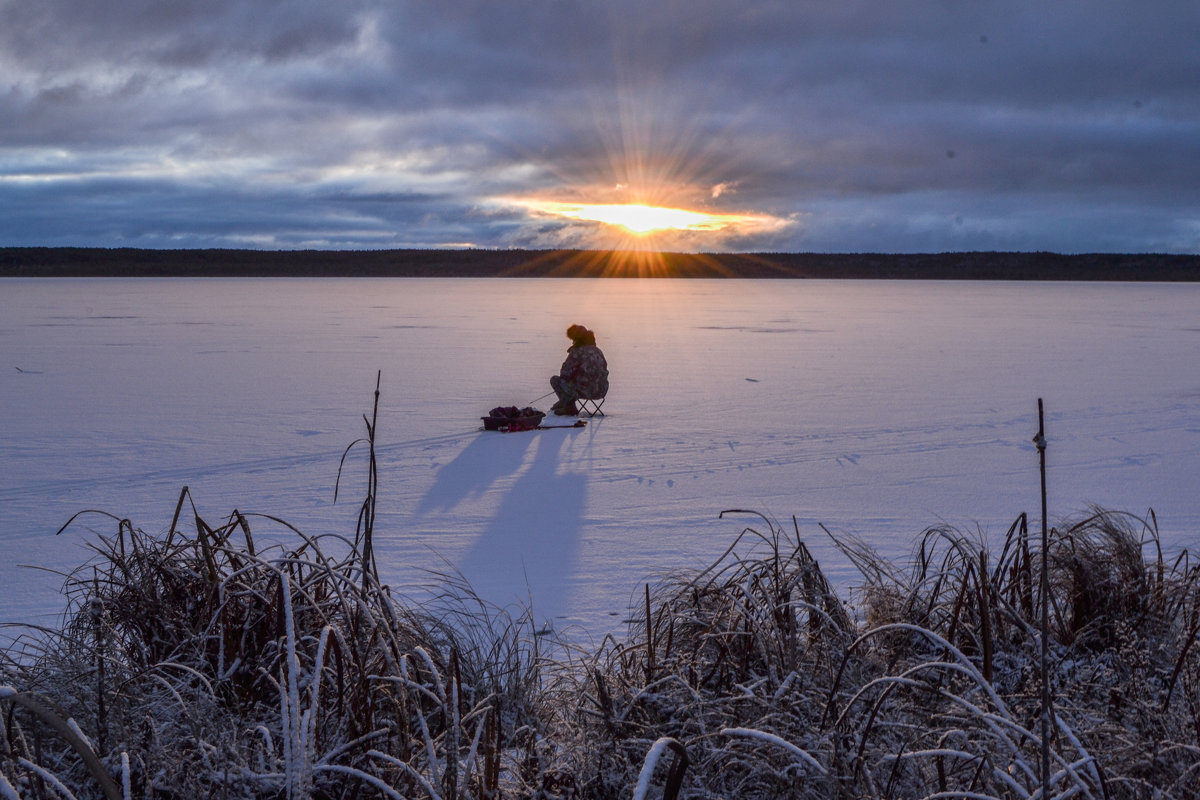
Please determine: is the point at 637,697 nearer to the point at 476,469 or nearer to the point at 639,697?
the point at 639,697

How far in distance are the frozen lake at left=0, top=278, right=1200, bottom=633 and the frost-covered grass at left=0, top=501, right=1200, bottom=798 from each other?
0.82 meters

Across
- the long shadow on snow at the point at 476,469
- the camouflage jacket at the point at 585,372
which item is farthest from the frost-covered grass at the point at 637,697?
the camouflage jacket at the point at 585,372

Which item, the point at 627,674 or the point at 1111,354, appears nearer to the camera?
the point at 627,674

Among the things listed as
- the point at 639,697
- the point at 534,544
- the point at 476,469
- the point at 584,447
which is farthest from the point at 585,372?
the point at 639,697

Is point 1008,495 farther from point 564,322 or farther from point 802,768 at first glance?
point 564,322

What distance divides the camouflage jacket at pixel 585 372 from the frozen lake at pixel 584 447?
0.34m

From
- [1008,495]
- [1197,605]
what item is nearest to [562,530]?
[1008,495]

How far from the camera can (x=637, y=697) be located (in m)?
2.43

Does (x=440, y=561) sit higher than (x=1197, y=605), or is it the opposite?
(x=1197, y=605)

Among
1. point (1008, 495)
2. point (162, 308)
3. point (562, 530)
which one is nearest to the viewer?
point (562, 530)

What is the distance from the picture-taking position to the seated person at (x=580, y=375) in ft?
31.4

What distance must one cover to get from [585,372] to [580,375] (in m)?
0.06

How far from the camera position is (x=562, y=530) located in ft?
18.9

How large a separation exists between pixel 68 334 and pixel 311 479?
14545 mm
